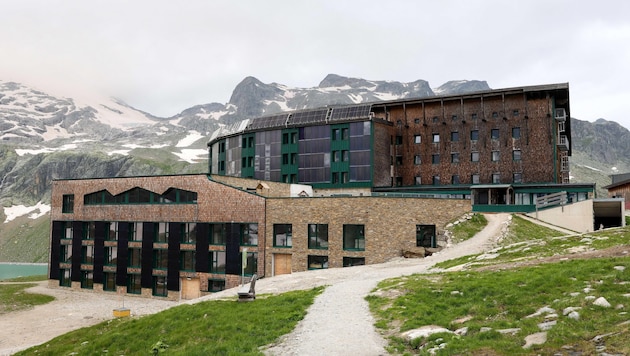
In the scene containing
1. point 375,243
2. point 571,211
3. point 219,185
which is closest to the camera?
point 375,243

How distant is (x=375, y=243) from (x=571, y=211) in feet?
73.7

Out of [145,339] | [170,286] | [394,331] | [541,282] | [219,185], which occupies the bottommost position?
[170,286]

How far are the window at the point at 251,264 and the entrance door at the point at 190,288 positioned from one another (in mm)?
6885

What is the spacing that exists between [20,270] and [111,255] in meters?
98.6

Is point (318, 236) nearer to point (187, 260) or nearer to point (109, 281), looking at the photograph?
point (187, 260)

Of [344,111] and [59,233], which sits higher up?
[344,111]

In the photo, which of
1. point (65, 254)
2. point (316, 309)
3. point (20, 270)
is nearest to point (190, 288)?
point (65, 254)

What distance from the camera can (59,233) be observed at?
66000 mm

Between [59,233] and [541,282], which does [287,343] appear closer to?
[541,282]

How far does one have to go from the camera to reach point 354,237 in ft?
156

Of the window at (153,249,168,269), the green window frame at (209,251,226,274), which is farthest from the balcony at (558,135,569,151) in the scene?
the window at (153,249,168,269)

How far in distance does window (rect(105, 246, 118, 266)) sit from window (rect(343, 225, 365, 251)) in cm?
3262

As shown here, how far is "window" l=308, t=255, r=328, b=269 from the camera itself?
48.5 meters

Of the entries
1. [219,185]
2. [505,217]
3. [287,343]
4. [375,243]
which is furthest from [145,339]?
[505,217]
